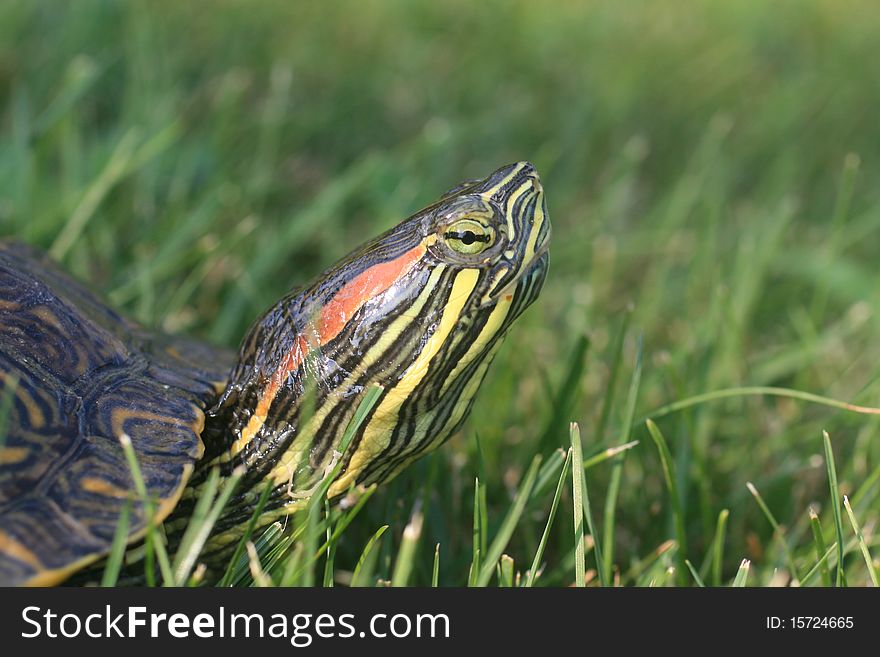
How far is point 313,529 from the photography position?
1566 millimetres

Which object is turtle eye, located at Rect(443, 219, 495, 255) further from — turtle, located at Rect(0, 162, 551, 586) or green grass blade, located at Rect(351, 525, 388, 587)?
green grass blade, located at Rect(351, 525, 388, 587)

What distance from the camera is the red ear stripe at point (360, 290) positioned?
177cm

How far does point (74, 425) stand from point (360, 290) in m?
0.61

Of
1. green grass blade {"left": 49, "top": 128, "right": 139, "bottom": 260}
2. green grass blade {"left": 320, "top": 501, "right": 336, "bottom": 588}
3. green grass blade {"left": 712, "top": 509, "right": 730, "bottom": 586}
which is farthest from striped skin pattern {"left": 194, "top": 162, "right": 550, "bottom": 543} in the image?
green grass blade {"left": 49, "top": 128, "right": 139, "bottom": 260}

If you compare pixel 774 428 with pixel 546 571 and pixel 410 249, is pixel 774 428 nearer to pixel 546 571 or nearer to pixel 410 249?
pixel 546 571

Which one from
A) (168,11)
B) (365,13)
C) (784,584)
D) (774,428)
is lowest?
(784,584)

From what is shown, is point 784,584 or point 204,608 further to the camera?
point 784,584

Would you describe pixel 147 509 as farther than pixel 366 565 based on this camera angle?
No

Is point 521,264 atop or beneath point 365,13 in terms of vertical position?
beneath

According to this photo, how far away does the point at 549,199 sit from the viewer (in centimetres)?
405

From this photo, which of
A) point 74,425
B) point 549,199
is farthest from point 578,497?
point 549,199

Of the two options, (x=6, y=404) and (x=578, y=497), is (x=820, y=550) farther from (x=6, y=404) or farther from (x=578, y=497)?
(x=6, y=404)

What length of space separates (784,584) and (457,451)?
94 cm

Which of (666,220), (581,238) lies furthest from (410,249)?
(666,220)
